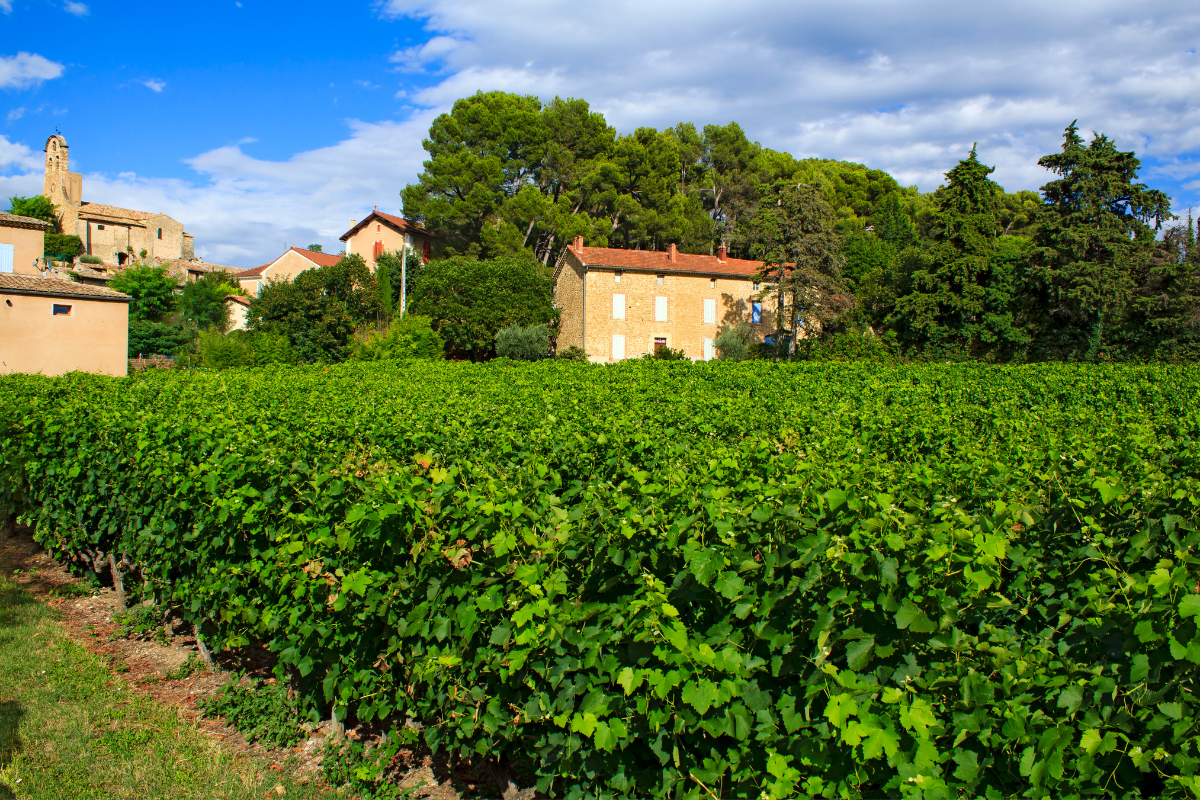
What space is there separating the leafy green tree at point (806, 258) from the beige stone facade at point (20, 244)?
32223mm

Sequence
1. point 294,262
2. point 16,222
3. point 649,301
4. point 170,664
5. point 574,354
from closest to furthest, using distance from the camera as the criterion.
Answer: point 170,664 < point 16,222 < point 574,354 < point 649,301 < point 294,262

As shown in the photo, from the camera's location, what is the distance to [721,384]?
52.2ft

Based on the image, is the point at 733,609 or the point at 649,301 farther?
the point at 649,301

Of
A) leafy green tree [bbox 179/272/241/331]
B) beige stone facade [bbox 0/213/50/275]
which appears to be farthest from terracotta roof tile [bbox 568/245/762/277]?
leafy green tree [bbox 179/272/241/331]

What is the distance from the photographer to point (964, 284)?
106ft

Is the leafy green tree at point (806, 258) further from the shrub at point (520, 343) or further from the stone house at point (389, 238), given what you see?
the stone house at point (389, 238)

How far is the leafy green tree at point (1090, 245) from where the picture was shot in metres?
30.4

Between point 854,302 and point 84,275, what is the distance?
1786 inches

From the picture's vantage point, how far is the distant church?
55438 mm

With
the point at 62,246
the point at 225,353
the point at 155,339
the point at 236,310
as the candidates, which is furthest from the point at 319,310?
the point at 62,246

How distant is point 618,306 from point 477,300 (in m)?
7.25

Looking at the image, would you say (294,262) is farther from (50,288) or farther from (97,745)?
(97,745)

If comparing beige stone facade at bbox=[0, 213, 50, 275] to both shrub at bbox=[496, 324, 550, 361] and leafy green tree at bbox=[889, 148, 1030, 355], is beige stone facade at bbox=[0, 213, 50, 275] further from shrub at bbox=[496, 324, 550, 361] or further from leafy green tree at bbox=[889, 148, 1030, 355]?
leafy green tree at bbox=[889, 148, 1030, 355]

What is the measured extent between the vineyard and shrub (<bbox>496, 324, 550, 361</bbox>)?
30172mm
